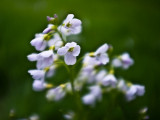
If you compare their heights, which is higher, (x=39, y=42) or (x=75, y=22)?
(x=75, y=22)

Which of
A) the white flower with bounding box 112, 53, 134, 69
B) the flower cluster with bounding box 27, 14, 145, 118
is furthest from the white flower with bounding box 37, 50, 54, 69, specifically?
the white flower with bounding box 112, 53, 134, 69

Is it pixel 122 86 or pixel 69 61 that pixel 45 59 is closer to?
pixel 69 61

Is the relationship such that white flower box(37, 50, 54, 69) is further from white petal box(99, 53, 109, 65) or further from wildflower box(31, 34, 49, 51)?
white petal box(99, 53, 109, 65)

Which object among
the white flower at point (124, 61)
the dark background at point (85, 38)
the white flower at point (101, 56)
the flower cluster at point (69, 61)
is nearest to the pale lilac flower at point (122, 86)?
the flower cluster at point (69, 61)

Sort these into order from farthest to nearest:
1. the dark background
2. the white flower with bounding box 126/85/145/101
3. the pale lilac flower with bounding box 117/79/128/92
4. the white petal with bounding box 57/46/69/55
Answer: the dark background
the pale lilac flower with bounding box 117/79/128/92
the white flower with bounding box 126/85/145/101
the white petal with bounding box 57/46/69/55

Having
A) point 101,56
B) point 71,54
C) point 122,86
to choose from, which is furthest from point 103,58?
point 122,86

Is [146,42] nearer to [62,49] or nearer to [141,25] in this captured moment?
[141,25]

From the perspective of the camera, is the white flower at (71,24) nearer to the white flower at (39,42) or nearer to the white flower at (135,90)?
the white flower at (39,42)
